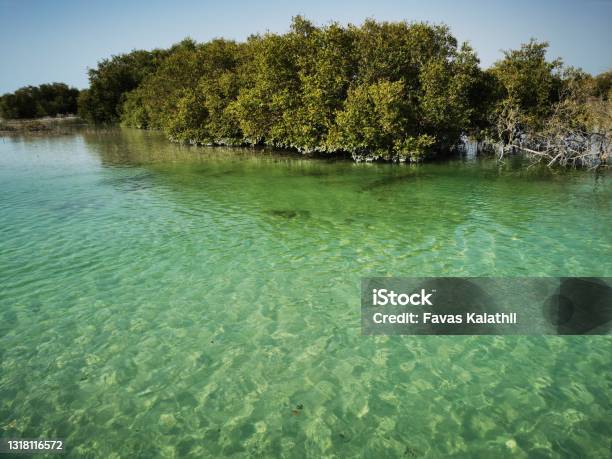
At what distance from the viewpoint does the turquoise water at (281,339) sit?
6.90m

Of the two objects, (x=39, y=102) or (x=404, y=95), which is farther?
(x=39, y=102)

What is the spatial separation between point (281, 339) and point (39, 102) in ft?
507

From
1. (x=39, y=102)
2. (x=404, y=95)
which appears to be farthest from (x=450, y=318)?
(x=39, y=102)

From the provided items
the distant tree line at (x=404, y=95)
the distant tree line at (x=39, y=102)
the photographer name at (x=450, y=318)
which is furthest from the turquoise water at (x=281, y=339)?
the distant tree line at (x=39, y=102)

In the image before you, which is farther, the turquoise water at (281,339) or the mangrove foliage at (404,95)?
the mangrove foliage at (404,95)

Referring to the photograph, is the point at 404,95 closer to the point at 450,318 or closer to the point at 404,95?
the point at 404,95

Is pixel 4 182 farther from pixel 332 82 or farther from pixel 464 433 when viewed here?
pixel 464 433

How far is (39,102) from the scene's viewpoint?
420 ft

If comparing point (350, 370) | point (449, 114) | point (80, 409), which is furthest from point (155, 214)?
point (449, 114)

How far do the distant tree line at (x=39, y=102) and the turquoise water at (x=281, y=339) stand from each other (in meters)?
132

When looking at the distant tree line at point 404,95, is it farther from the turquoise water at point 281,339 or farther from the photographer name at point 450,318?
the photographer name at point 450,318

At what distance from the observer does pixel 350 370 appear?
27.8 ft

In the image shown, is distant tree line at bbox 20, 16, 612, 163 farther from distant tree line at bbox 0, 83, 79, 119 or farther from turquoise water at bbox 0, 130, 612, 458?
distant tree line at bbox 0, 83, 79, 119

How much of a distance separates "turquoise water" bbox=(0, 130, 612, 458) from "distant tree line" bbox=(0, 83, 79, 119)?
132m
